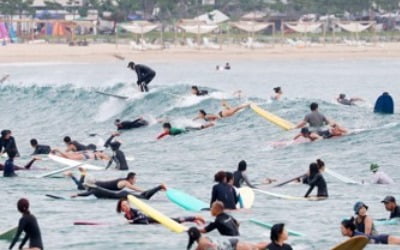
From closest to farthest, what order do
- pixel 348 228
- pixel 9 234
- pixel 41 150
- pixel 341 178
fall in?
1. pixel 348 228
2. pixel 9 234
3. pixel 341 178
4. pixel 41 150

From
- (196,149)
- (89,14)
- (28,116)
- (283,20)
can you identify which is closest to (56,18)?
(89,14)

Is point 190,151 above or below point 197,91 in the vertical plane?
below

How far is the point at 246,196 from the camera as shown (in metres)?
25.8

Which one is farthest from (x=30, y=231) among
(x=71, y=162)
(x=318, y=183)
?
(x=71, y=162)

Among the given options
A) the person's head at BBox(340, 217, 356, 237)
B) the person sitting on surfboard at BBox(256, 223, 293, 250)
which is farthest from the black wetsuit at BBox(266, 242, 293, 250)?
the person's head at BBox(340, 217, 356, 237)

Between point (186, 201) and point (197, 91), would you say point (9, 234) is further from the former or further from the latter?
point (197, 91)

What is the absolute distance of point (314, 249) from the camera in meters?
21.6

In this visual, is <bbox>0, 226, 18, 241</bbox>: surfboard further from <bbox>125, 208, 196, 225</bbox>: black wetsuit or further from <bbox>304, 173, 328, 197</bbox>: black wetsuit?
<bbox>304, 173, 328, 197</bbox>: black wetsuit

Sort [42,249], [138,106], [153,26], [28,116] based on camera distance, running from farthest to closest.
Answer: [153,26] < [28,116] < [138,106] < [42,249]

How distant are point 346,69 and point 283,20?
4195cm

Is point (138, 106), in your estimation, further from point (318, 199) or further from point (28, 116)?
point (318, 199)

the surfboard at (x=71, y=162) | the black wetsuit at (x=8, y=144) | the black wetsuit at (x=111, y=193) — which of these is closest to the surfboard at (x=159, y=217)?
the black wetsuit at (x=111, y=193)

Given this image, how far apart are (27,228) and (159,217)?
334 centimetres

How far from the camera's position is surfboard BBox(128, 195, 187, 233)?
74.6 feet
